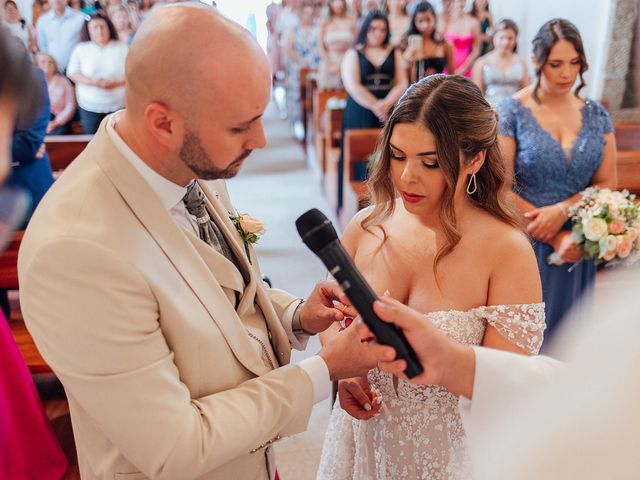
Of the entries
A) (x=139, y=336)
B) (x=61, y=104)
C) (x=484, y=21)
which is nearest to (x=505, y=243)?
(x=139, y=336)

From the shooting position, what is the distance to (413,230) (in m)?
1.91

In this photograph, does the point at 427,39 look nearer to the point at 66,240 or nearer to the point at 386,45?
the point at 386,45

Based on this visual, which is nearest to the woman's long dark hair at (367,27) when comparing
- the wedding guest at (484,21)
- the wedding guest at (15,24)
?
the wedding guest at (484,21)

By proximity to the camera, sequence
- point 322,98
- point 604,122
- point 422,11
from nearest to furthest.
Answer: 1. point 604,122
2. point 422,11
3. point 322,98

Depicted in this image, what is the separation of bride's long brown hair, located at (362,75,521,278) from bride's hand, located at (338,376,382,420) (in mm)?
412

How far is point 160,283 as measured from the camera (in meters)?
1.21

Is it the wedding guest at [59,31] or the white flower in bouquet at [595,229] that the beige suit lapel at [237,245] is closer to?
the white flower in bouquet at [595,229]

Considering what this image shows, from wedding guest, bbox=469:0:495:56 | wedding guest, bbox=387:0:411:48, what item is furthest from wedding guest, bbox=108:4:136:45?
wedding guest, bbox=469:0:495:56

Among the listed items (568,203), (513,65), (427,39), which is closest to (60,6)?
(427,39)

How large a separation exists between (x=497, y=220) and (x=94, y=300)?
121cm

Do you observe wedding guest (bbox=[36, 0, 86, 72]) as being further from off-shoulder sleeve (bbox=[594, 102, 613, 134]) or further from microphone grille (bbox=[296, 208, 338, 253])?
microphone grille (bbox=[296, 208, 338, 253])

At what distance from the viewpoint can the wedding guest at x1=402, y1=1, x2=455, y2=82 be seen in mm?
6211

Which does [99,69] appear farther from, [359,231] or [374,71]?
[359,231]

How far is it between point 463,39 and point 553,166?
511cm
